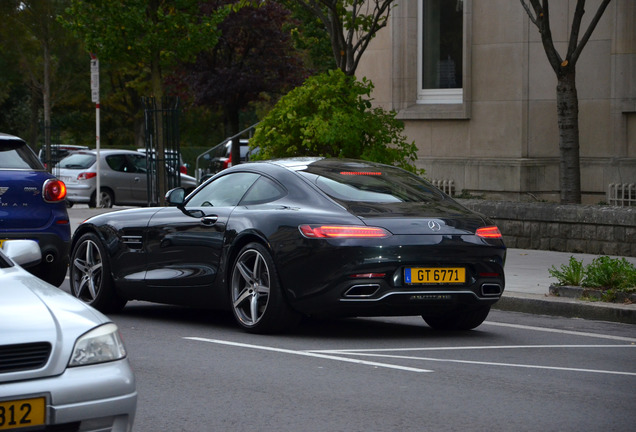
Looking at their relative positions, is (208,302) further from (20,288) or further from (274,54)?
(274,54)

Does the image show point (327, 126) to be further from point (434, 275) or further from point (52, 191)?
point (434, 275)

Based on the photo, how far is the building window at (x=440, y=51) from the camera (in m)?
22.8

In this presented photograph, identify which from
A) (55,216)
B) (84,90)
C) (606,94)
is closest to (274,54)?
(84,90)

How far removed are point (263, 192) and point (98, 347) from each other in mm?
4775

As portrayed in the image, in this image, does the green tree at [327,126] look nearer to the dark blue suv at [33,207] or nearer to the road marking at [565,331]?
the dark blue suv at [33,207]

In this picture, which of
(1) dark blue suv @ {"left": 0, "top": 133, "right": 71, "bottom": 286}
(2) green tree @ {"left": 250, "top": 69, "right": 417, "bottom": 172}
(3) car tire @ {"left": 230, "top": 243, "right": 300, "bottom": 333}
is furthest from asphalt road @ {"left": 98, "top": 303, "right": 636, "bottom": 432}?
(2) green tree @ {"left": 250, "top": 69, "right": 417, "bottom": 172}

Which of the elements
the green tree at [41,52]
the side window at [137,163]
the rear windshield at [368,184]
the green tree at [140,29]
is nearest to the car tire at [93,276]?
the rear windshield at [368,184]

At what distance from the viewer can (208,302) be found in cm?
985

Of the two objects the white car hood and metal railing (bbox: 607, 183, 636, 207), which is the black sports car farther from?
metal railing (bbox: 607, 183, 636, 207)

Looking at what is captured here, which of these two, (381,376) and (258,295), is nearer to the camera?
(381,376)

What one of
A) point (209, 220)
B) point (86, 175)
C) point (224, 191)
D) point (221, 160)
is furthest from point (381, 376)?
point (221, 160)

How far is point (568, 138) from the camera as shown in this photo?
1723 cm

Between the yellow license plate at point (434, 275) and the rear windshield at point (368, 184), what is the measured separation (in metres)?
0.76

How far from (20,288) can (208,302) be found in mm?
4543
